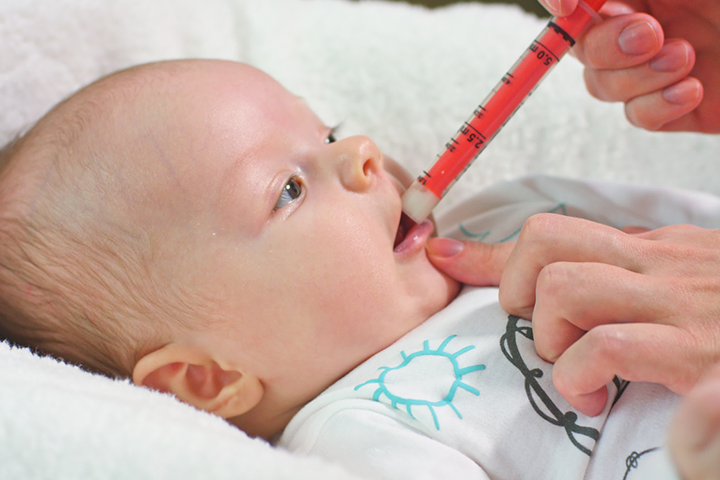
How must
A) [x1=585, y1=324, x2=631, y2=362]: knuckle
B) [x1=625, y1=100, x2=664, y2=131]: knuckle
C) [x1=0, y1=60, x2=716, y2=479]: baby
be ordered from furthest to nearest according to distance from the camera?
[x1=625, y1=100, x2=664, y2=131]: knuckle → [x1=0, y1=60, x2=716, y2=479]: baby → [x1=585, y1=324, x2=631, y2=362]: knuckle

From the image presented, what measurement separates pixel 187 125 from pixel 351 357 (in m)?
0.43

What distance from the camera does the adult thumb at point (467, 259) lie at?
102 cm

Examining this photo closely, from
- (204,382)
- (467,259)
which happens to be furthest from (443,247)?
(204,382)

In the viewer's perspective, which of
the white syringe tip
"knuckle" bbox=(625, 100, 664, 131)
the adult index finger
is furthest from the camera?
"knuckle" bbox=(625, 100, 664, 131)

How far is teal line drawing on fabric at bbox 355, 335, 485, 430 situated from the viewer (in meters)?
0.81

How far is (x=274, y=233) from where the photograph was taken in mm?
894

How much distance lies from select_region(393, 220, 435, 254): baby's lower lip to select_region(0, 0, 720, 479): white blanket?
0.50m

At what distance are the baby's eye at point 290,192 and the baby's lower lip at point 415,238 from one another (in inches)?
7.2

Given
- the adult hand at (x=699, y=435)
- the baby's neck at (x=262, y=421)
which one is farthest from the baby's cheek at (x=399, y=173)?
the adult hand at (x=699, y=435)

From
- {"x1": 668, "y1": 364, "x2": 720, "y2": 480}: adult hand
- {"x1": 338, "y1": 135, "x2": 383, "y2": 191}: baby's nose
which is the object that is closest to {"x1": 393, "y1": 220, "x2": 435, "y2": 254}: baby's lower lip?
{"x1": 338, "y1": 135, "x2": 383, "y2": 191}: baby's nose

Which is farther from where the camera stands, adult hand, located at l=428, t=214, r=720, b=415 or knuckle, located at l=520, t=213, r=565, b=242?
knuckle, located at l=520, t=213, r=565, b=242

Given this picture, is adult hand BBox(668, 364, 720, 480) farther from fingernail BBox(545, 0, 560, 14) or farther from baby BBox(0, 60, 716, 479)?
fingernail BBox(545, 0, 560, 14)

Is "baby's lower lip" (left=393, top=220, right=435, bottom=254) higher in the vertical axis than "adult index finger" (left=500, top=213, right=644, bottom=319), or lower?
lower

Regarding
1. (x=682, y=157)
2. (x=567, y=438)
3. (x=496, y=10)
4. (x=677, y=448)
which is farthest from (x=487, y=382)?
(x=496, y=10)
